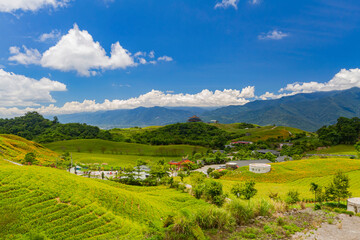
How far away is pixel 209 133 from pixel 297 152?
91.9m

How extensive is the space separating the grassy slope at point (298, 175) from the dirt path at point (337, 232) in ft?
75.2

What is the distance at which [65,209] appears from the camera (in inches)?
609

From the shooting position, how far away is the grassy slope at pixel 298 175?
43.8 m

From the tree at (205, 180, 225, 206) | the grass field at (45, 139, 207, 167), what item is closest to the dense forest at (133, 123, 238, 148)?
the grass field at (45, 139, 207, 167)

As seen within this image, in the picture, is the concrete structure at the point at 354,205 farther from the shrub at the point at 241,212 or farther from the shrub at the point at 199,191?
the shrub at the point at 199,191

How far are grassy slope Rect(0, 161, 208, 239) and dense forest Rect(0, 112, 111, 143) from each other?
425ft

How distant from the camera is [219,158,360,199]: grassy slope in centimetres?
4375

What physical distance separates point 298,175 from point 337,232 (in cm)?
3669

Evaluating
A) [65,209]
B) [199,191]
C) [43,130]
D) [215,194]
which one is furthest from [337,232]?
[43,130]

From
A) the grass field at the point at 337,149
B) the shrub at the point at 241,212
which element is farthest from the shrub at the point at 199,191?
the grass field at the point at 337,149

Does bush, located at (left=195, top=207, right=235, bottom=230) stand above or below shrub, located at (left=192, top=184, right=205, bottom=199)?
above

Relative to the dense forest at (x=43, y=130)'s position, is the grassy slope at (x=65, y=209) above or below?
below

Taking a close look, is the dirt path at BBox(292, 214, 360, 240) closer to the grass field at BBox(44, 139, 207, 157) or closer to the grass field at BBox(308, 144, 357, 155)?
the grass field at BBox(44, 139, 207, 157)

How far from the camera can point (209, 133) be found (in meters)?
178
